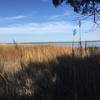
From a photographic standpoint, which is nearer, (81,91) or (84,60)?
(81,91)

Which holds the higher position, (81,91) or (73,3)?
(73,3)

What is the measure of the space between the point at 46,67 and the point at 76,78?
1.71 metres

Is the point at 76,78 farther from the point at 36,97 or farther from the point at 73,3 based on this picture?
the point at 73,3

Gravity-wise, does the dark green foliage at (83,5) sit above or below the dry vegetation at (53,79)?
above

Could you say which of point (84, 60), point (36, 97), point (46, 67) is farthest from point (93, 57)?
point (36, 97)

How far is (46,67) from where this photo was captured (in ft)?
33.6

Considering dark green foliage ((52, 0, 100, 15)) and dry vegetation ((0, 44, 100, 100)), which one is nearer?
dry vegetation ((0, 44, 100, 100))

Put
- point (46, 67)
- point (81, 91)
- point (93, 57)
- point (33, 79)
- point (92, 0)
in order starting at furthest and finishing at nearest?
point (92, 0) → point (93, 57) → point (46, 67) → point (33, 79) → point (81, 91)

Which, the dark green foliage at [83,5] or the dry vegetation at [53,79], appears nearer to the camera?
the dry vegetation at [53,79]

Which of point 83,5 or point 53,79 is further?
point 83,5

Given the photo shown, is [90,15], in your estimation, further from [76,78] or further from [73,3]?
[76,78]

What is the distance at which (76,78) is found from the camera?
8.69m

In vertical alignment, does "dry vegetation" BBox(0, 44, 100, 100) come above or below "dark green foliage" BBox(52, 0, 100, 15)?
below

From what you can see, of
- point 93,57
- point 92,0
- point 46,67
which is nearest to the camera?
point 46,67
